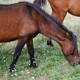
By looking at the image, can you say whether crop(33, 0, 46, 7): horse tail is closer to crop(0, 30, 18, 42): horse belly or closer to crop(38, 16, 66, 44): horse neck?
crop(38, 16, 66, 44): horse neck

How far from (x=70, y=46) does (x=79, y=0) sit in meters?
2.10

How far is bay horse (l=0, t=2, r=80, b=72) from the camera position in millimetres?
3857

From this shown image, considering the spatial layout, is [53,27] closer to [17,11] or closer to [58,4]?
[17,11]

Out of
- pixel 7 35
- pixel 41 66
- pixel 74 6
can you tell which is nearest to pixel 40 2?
pixel 74 6

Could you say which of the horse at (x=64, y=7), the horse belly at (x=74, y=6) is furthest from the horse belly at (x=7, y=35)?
the horse belly at (x=74, y=6)

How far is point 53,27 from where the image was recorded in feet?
13.0

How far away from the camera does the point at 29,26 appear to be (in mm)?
3828

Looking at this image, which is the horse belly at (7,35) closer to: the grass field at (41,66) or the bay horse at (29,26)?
the bay horse at (29,26)

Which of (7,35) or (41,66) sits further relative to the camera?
(41,66)

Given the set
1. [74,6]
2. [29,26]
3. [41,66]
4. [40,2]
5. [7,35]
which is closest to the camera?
[29,26]

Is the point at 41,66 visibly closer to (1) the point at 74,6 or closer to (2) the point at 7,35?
(2) the point at 7,35

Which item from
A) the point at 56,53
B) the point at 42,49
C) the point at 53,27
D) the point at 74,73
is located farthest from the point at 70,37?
the point at 42,49

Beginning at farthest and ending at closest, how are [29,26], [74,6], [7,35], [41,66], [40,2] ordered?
1. [40,2]
2. [74,6]
3. [41,66]
4. [7,35]
5. [29,26]

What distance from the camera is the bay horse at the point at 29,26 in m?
3.86
